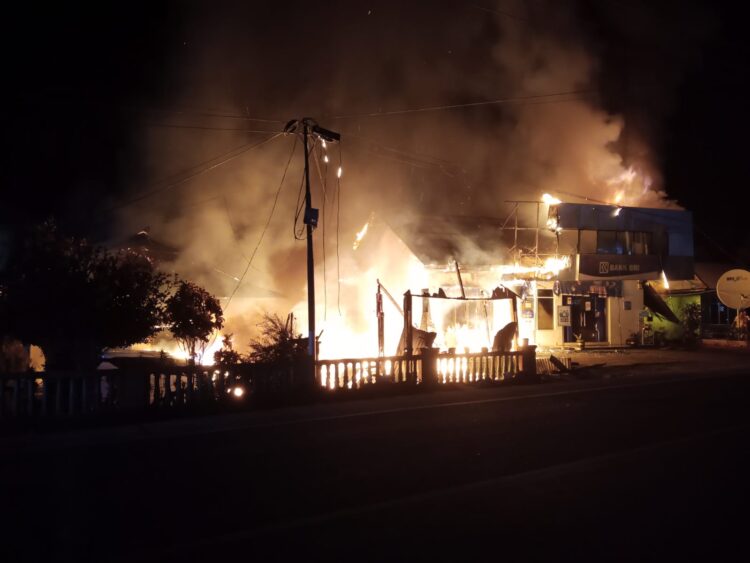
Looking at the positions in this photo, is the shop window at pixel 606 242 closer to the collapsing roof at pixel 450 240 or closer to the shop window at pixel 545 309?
the shop window at pixel 545 309

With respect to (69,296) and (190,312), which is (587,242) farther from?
(69,296)

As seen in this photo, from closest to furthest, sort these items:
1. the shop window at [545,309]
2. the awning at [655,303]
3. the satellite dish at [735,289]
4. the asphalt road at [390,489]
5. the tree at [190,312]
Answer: the asphalt road at [390,489] < the tree at [190,312] < the satellite dish at [735,289] < the shop window at [545,309] < the awning at [655,303]

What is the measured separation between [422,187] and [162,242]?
1141cm

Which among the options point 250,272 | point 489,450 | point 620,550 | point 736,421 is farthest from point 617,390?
point 250,272

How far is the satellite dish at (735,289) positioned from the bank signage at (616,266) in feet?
16.2

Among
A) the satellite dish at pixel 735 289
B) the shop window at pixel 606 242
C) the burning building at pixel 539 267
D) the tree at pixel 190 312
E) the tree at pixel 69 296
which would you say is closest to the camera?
the tree at pixel 69 296

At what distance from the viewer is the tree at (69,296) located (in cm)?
1016

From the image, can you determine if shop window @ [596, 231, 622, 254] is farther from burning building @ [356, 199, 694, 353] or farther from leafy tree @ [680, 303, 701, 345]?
leafy tree @ [680, 303, 701, 345]

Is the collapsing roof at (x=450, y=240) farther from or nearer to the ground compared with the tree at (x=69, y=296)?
farther from the ground

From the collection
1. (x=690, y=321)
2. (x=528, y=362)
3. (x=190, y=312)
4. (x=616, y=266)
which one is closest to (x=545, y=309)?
(x=616, y=266)

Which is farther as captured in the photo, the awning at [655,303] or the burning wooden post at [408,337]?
the awning at [655,303]

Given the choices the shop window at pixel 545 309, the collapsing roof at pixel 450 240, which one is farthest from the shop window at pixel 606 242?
the collapsing roof at pixel 450 240

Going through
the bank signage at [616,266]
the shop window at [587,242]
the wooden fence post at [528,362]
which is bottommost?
the wooden fence post at [528,362]

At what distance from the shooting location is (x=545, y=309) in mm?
24203
